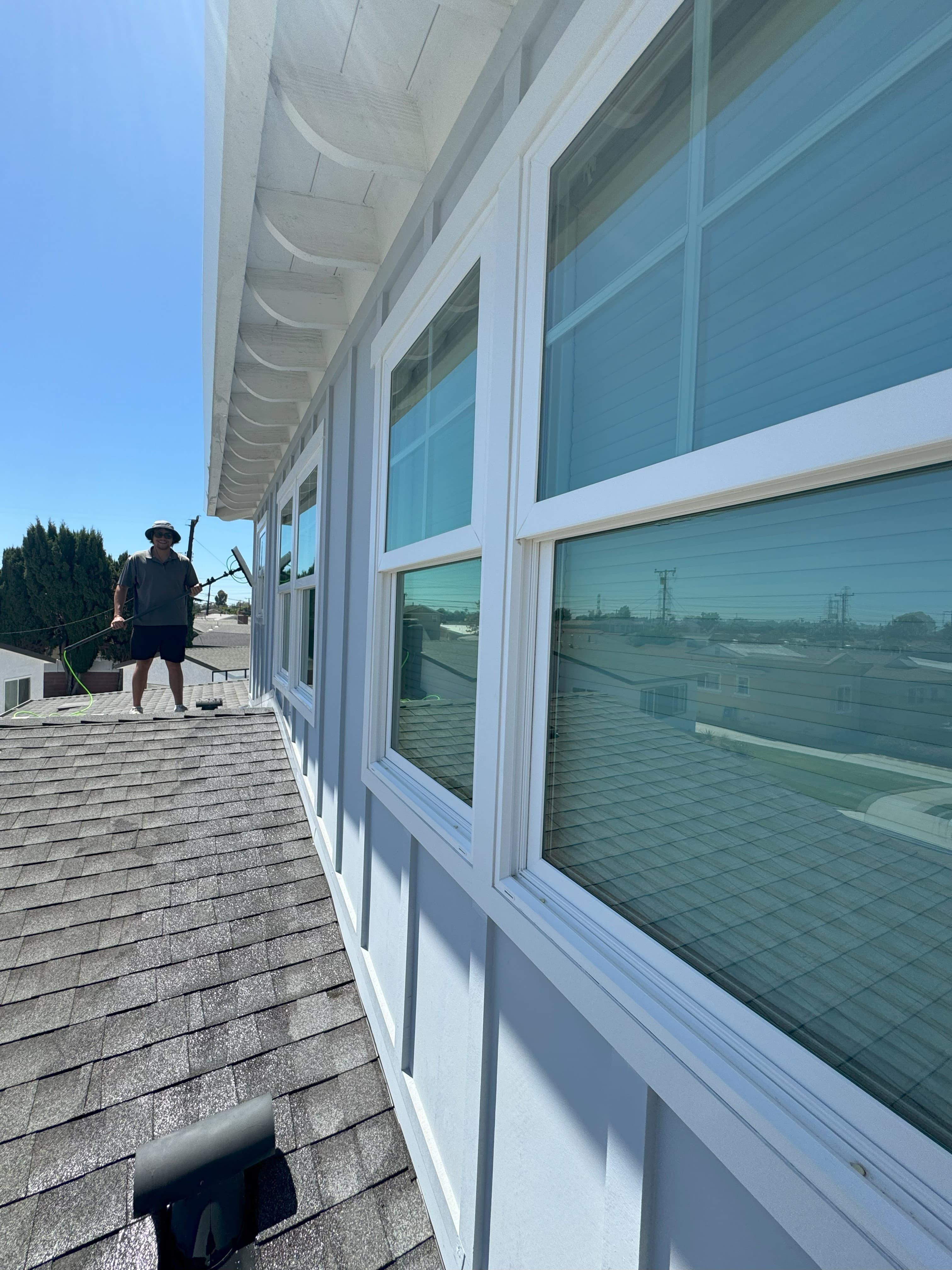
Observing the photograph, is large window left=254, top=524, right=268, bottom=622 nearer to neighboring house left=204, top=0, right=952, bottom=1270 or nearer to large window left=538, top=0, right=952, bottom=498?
neighboring house left=204, top=0, right=952, bottom=1270

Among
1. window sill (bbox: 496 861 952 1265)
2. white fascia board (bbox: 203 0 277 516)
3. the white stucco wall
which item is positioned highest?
white fascia board (bbox: 203 0 277 516)

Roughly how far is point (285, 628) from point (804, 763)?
4832mm

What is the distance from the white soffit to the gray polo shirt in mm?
2074

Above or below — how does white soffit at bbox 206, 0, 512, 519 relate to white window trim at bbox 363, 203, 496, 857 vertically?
above

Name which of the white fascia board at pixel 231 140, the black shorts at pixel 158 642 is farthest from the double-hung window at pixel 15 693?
the white fascia board at pixel 231 140

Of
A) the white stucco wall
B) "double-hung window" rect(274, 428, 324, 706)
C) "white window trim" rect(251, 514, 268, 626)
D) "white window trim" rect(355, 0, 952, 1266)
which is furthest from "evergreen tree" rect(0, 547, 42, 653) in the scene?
"white window trim" rect(355, 0, 952, 1266)

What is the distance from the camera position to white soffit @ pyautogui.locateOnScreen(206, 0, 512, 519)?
1.35 m

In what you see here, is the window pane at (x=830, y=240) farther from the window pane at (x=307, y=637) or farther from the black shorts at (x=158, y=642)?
the black shorts at (x=158, y=642)

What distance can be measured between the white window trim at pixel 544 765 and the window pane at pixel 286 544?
11.5 feet

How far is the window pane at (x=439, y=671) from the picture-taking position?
1.48 m

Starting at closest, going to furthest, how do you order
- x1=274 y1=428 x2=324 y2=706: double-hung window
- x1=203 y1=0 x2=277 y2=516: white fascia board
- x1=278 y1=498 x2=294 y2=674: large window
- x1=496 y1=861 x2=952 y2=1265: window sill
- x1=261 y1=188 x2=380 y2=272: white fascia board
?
x1=496 y1=861 x2=952 y2=1265: window sill
x1=203 y1=0 x2=277 y2=516: white fascia board
x1=261 y1=188 x2=380 y2=272: white fascia board
x1=274 y1=428 x2=324 y2=706: double-hung window
x1=278 y1=498 x2=294 y2=674: large window

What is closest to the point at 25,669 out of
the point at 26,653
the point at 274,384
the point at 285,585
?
the point at 26,653

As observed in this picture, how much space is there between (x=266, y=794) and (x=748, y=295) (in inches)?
130

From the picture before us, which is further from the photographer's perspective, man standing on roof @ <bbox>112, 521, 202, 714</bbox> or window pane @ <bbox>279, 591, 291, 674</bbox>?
window pane @ <bbox>279, 591, 291, 674</bbox>
